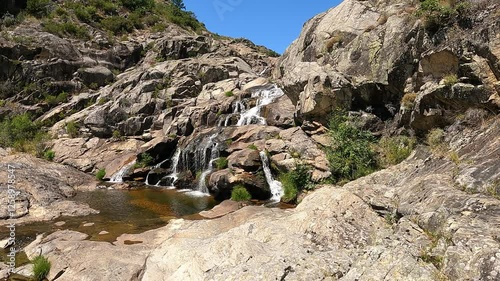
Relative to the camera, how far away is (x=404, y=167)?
12.7 metres

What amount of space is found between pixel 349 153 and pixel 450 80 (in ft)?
17.6

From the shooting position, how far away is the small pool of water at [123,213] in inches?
522

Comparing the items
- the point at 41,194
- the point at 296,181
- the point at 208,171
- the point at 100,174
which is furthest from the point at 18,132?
the point at 296,181

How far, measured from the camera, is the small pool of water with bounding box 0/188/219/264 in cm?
1325

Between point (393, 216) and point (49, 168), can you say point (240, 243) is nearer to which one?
point (393, 216)

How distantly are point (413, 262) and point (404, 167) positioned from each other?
7.07 metres

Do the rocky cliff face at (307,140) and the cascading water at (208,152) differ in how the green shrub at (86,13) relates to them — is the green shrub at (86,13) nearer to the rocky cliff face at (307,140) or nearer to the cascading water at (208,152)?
the rocky cliff face at (307,140)

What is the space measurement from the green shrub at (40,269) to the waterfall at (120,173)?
17165mm

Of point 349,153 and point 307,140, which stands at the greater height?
point 307,140

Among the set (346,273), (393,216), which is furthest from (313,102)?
(346,273)

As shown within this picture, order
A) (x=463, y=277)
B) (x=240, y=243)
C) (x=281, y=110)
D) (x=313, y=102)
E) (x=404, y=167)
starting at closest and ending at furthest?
(x=463, y=277), (x=240, y=243), (x=404, y=167), (x=313, y=102), (x=281, y=110)

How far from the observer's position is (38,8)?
52.1 metres

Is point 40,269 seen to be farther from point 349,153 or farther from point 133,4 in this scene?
point 133,4

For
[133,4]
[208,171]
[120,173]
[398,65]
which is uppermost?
[133,4]
